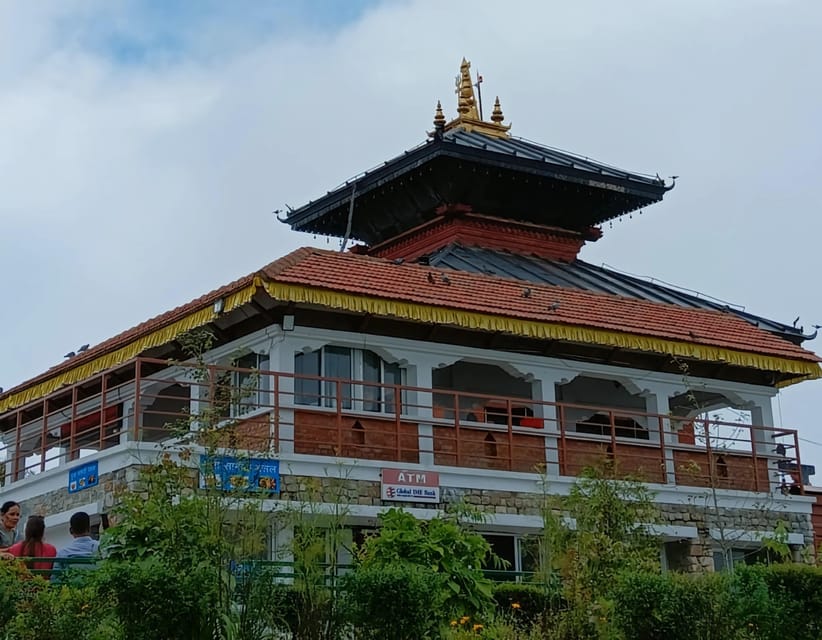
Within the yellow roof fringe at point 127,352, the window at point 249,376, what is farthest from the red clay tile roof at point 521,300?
the window at point 249,376

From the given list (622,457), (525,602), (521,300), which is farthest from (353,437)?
(525,602)

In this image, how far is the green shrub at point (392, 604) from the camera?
11.2 meters

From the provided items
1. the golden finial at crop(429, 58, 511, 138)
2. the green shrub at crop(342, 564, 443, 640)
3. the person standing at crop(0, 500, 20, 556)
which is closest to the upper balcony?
the person standing at crop(0, 500, 20, 556)

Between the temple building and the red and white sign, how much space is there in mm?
25

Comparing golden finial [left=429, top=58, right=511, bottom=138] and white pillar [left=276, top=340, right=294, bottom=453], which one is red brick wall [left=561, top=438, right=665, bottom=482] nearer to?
white pillar [left=276, top=340, right=294, bottom=453]

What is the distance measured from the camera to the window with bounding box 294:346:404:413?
60.7 feet

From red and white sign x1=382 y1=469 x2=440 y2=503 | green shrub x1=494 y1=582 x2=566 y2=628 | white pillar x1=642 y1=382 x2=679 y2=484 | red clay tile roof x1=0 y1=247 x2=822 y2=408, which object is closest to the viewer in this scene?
green shrub x1=494 y1=582 x2=566 y2=628

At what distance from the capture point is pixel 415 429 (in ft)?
61.3

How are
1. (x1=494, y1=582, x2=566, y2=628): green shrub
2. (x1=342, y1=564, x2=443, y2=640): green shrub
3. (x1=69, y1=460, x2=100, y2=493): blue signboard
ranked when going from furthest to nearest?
(x1=69, y1=460, x2=100, y2=493): blue signboard, (x1=494, y1=582, x2=566, y2=628): green shrub, (x1=342, y1=564, x2=443, y2=640): green shrub

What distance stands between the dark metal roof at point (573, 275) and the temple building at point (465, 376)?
81 millimetres

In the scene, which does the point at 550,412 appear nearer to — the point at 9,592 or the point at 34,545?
the point at 34,545

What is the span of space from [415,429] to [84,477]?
4.44 metres

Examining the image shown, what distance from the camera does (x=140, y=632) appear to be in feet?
34.5

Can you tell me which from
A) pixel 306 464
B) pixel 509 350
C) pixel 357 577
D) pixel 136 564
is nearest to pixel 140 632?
pixel 136 564
